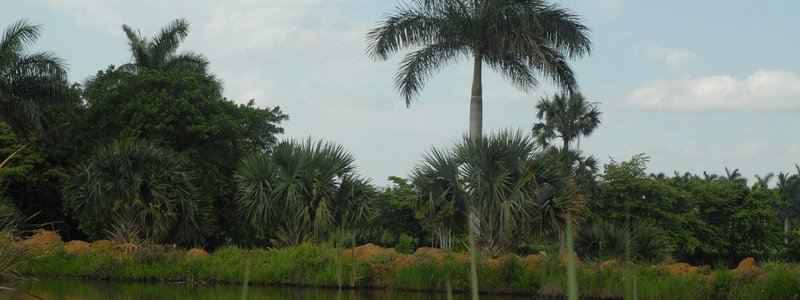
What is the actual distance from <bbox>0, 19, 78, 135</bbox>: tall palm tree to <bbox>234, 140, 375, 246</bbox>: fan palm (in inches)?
308

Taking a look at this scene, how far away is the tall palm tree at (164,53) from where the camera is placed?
3962 centimetres

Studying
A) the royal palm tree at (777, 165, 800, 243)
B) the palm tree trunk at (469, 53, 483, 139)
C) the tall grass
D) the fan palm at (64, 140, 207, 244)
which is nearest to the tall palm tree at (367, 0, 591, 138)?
the palm tree trunk at (469, 53, 483, 139)

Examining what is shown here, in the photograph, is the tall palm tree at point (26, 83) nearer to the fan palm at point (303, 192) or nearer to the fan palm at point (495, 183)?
the fan palm at point (303, 192)

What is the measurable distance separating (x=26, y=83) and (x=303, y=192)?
10.7m

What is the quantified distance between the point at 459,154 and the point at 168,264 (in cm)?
709

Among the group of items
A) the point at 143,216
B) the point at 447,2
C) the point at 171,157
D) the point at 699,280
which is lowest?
the point at 699,280

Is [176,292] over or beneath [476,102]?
beneath

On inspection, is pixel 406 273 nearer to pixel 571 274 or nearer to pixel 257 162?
pixel 257 162

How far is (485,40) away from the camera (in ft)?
89.6

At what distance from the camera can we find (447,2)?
89.7 ft

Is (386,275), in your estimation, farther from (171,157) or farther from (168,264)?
(171,157)

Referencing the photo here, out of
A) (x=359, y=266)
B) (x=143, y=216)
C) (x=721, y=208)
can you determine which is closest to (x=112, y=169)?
(x=143, y=216)

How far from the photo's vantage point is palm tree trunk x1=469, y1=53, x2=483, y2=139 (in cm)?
2757

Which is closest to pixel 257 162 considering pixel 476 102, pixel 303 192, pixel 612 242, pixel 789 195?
pixel 303 192
